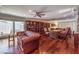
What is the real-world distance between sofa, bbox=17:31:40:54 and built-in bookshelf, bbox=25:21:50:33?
8 centimetres

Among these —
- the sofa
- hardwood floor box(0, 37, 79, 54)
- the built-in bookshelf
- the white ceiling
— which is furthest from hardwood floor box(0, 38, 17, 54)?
the white ceiling

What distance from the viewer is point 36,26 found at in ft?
7.93

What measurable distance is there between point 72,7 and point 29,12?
0.85 metres

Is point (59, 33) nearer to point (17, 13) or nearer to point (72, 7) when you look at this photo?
point (72, 7)

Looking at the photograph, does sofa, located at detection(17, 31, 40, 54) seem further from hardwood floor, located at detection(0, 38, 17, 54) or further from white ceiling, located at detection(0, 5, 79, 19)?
white ceiling, located at detection(0, 5, 79, 19)

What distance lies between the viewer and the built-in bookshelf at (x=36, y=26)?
240cm

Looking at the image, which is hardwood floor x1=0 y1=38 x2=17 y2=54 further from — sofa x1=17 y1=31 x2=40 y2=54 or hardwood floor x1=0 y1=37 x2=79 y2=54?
sofa x1=17 y1=31 x2=40 y2=54

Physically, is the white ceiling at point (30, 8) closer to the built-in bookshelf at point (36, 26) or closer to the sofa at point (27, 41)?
the built-in bookshelf at point (36, 26)

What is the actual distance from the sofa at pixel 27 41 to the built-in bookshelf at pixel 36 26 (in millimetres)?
80

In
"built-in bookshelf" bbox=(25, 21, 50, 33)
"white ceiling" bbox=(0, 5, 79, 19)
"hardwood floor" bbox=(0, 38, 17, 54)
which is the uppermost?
"white ceiling" bbox=(0, 5, 79, 19)

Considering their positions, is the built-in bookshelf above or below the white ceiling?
below

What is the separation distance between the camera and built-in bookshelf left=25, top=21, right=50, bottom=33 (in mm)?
2398

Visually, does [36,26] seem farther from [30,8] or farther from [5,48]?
[5,48]
